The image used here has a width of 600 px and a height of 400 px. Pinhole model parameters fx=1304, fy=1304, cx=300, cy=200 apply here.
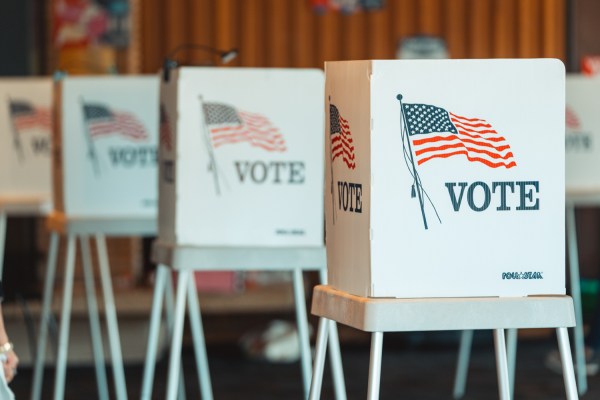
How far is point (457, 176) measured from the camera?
8.12ft

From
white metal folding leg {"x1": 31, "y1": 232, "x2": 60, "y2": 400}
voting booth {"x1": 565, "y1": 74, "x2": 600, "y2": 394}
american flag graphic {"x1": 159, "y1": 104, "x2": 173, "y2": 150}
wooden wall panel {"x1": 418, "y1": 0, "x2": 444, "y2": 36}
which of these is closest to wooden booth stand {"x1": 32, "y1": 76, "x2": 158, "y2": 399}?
white metal folding leg {"x1": 31, "y1": 232, "x2": 60, "y2": 400}

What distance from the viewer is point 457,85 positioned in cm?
247

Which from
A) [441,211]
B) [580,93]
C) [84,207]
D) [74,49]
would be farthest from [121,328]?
[441,211]

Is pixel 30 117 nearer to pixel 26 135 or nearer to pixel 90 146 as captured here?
pixel 26 135

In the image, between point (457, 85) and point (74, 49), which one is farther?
point (74, 49)

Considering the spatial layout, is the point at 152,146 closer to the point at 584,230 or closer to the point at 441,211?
the point at 441,211

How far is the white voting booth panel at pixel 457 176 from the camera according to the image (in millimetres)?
2457

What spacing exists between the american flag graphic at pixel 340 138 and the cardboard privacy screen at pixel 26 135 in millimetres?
2928

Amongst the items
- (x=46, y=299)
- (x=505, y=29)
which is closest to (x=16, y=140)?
(x=46, y=299)

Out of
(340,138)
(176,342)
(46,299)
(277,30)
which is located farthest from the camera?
(277,30)

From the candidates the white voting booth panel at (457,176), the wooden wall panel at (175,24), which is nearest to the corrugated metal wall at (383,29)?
the wooden wall panel at (175,24)

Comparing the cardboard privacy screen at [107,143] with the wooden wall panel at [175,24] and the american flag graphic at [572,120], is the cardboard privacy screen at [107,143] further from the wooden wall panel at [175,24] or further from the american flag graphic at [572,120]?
the wooden wall panel at [175,24]

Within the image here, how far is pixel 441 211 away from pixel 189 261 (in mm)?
1164

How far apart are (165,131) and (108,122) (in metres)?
0.89
